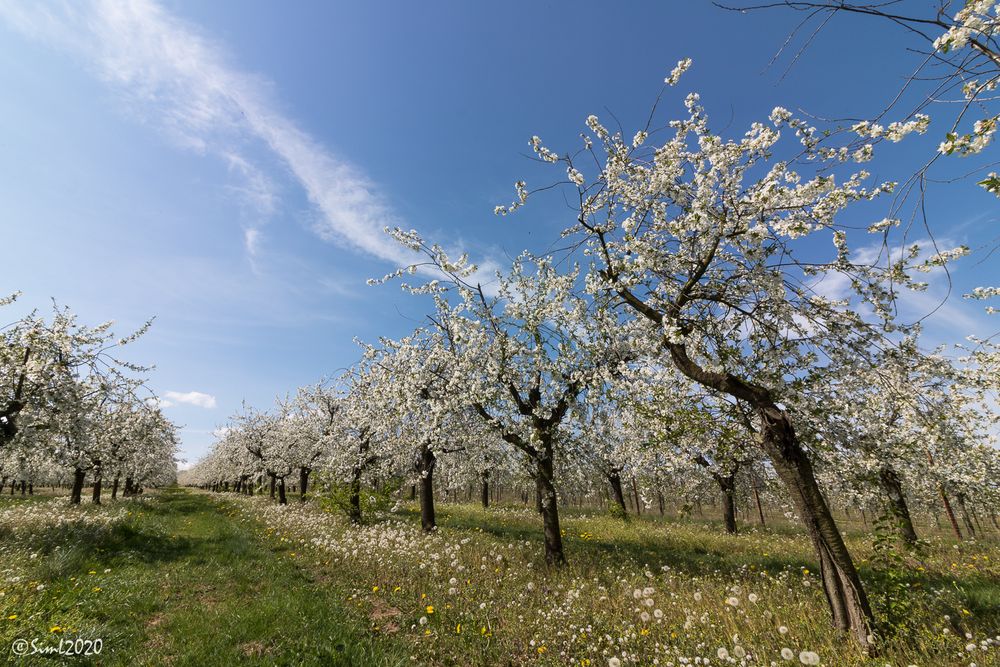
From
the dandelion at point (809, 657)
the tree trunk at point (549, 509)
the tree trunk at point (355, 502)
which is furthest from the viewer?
the tree trunk at point (355, 502)

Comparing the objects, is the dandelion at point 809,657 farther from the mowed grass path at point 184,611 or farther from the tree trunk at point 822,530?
the mowed grass path at point 184,611

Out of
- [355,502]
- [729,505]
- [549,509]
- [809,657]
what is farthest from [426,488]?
[729,505]

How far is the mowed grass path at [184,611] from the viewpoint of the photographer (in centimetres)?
671

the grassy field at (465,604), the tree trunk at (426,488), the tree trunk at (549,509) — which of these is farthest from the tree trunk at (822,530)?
the tree trunk at (426,488)

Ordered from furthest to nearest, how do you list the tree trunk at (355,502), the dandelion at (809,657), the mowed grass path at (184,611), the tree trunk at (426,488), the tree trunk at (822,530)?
the tree trunk at (355,502)
the tree trunk at (426,488)
the mowed grass path at (184,611)
the tree trunk at (822,530)
the dandelion at (809,657)

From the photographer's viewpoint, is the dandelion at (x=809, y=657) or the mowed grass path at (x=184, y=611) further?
the mowed grass path at (x=184, y=611)

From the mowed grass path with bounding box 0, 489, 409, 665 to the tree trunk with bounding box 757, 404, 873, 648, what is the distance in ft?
22.1

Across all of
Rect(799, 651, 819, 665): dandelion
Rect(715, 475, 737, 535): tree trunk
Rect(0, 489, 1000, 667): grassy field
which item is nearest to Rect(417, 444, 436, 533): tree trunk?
Rect(0, 489, 1000, 667): grassy field

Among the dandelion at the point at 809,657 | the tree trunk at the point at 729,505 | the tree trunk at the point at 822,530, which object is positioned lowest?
the tree trunk at the point at 729,505

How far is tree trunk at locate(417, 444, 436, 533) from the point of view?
19.5 m

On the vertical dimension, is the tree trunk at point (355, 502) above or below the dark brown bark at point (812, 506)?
below

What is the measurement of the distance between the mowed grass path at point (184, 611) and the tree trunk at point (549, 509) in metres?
6.00

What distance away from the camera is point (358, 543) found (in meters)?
14.3

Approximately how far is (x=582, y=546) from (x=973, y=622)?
994cm
